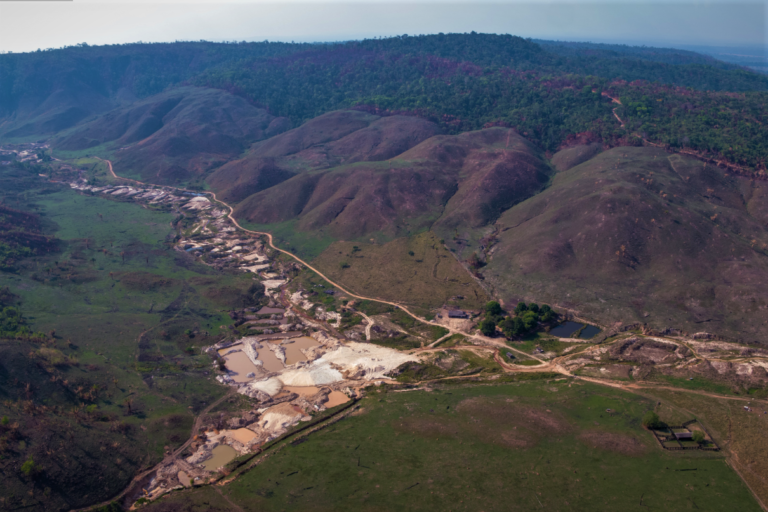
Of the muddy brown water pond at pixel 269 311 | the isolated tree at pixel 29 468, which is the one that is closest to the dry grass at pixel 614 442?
the muddy brown water pond at pixel 269 311

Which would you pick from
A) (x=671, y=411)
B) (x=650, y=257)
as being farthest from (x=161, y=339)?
(x=650, y=257)

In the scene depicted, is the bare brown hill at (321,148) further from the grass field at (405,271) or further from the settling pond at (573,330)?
the settling pond at (573,330)

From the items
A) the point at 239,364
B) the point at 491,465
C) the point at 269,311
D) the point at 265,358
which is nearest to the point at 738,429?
the point at 491,465

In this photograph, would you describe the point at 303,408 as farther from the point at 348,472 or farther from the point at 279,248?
the point at 279,248

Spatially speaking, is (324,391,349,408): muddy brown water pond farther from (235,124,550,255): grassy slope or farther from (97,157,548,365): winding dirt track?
(235,124,550,255): grassy slope

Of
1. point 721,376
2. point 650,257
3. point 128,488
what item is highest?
point 650,257
